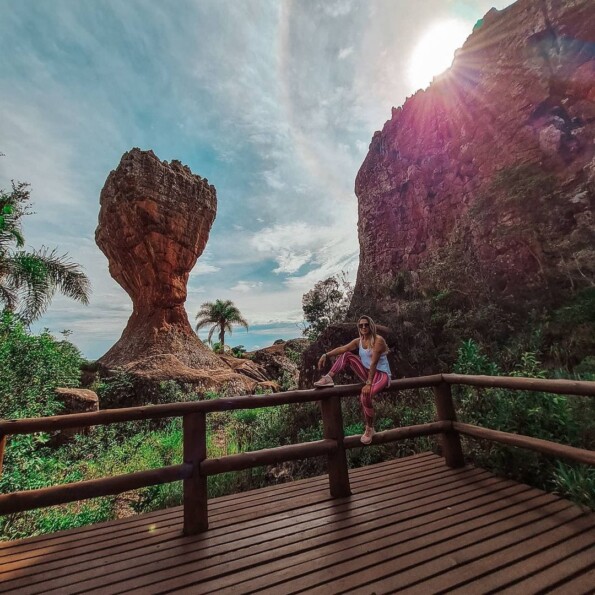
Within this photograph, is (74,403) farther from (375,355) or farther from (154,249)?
(154,249)

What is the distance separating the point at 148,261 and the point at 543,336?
22.8m

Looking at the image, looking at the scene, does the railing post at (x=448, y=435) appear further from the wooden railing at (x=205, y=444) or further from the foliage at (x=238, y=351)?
the foliage at (x=238, y=351)

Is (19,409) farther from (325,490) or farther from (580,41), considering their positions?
(580,41)

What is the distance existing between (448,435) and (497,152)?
28628 mm

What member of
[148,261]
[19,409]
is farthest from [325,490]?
[148,261]

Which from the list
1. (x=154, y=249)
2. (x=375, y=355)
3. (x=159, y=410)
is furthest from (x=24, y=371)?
(x=154, y=249)

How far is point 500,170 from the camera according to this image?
20.9 meters

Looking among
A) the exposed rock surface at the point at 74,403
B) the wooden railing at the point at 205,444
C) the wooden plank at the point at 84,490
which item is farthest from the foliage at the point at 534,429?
the exposed rock surface at the point at 74,403

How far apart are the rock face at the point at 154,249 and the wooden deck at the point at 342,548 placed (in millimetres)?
17408

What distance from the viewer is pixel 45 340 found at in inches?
336

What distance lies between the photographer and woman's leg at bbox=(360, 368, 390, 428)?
332cm

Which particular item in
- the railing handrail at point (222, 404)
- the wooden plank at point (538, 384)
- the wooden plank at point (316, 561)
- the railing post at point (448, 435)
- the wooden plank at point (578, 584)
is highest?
the railing handrail at point (222, 404)

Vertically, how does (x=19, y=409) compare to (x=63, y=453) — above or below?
above

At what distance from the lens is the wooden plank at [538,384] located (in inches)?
99.8
